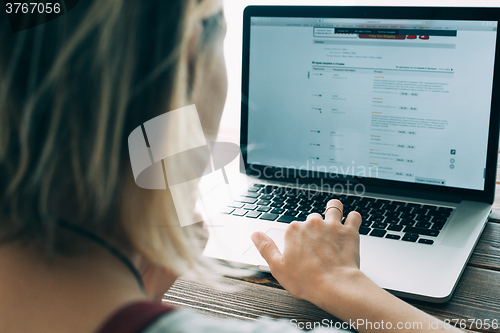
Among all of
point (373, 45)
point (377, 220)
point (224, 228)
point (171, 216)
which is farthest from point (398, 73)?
point (171, 216)

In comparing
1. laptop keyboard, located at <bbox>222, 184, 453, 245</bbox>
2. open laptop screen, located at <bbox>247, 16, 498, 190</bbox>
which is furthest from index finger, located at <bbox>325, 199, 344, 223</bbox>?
open laptop screen, located at <bbox>247, 16, 498, 190</bbox>

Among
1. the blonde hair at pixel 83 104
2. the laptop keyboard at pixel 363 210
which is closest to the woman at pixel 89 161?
the blonde hair at pixel 83 104

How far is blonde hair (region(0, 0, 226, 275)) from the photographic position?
36 centimetres

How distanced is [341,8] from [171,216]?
0.62 m

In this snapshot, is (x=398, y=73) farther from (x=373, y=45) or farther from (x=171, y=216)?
(x=171, y=216)

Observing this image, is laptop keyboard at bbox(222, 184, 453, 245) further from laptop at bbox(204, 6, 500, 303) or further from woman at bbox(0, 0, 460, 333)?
woman at bbox(0, 0, 460, 333)

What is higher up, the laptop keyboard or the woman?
the woman

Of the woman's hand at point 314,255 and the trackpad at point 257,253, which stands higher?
the woman's hand at point 314,255

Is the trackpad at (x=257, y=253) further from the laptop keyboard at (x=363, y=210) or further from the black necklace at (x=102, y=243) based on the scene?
the black necklace at (x=102, y=243)

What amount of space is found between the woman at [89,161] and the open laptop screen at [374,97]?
0.48 metres

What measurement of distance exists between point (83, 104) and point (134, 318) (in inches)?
7.4

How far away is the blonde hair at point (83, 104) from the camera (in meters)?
0.36

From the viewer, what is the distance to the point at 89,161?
15.5 inches

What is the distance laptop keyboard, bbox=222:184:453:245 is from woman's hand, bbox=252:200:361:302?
0.15 m
